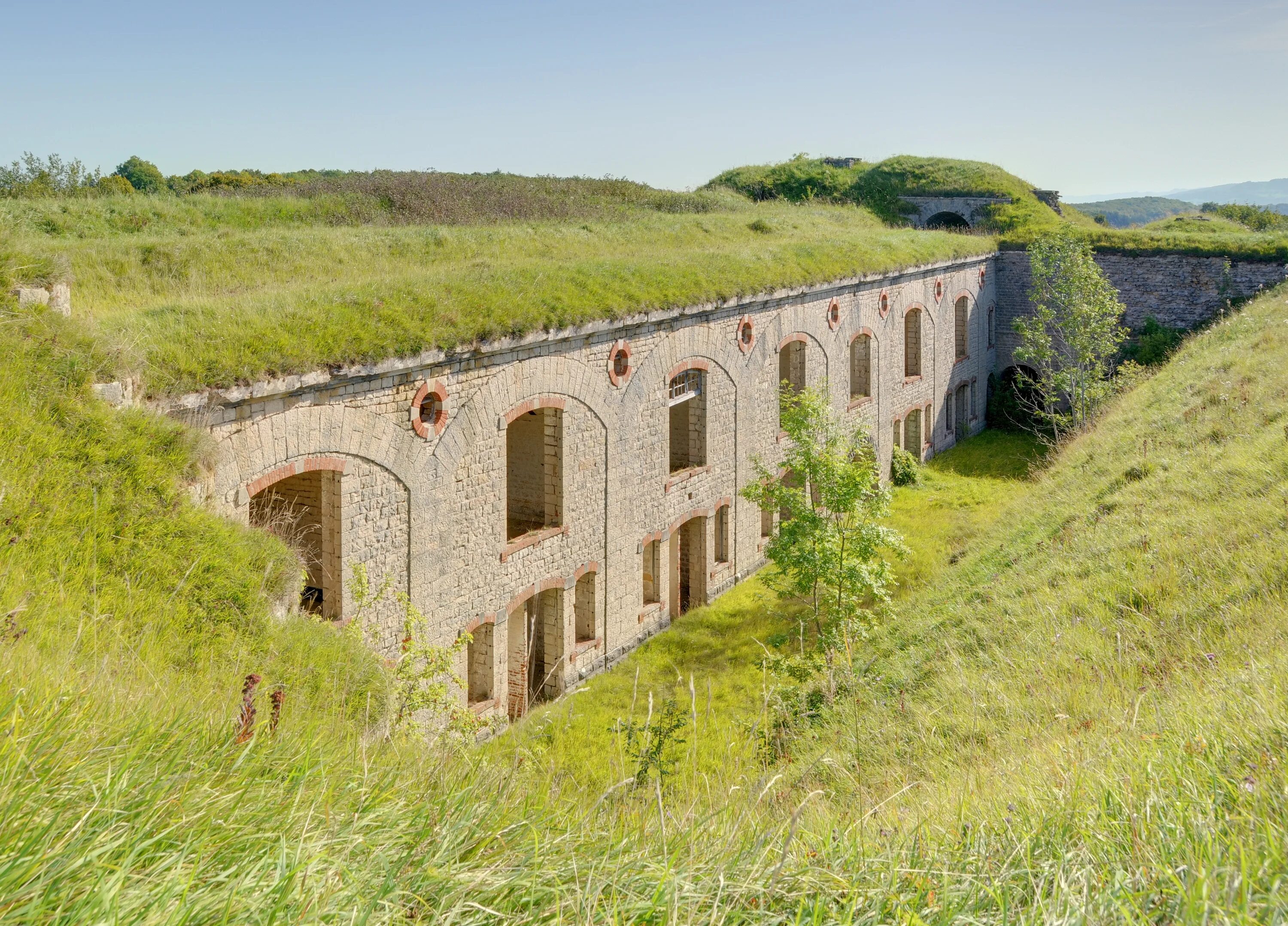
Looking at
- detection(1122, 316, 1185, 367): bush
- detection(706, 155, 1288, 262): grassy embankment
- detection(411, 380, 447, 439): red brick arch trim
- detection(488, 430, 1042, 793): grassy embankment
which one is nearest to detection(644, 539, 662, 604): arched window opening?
detection(488, 430, 1042, 793): grassy embankment

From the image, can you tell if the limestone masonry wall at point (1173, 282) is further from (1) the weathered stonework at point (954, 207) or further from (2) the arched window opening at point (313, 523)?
(2) the arched window opening at point (313, 523)

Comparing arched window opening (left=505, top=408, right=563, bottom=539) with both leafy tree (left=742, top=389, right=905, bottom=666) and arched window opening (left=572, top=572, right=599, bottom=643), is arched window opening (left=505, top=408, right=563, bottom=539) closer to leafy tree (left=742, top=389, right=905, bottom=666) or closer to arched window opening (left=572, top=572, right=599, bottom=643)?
arched window opening (left=572, top=572, right=599, bottom=643)

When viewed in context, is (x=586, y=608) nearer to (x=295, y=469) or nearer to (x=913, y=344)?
(x=295, y=469)

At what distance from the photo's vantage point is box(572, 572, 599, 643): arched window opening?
42.7 feet

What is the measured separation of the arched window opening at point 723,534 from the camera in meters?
16.4

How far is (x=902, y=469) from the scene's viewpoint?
2266 cm

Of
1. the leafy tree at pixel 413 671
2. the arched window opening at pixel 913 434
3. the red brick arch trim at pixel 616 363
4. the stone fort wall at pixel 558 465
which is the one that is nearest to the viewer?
the leafy tree at pixel 413 671

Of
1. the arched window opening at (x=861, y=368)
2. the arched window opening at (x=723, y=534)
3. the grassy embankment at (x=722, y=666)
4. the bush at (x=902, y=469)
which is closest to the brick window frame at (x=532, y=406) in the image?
the grassy embankment at (x=722, y=666)

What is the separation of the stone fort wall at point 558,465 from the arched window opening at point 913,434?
16.7 ft

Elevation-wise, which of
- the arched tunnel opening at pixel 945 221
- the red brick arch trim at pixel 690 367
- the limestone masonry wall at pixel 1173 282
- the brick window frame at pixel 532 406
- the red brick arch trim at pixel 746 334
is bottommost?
the brick window frame at pixel 532 406

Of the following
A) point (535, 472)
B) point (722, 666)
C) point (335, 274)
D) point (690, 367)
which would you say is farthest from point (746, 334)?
point (335, 274)

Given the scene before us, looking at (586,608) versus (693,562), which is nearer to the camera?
(586,608)

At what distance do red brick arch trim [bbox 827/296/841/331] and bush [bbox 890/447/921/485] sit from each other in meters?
4.44

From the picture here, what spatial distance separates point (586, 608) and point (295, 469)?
5.19 meters
